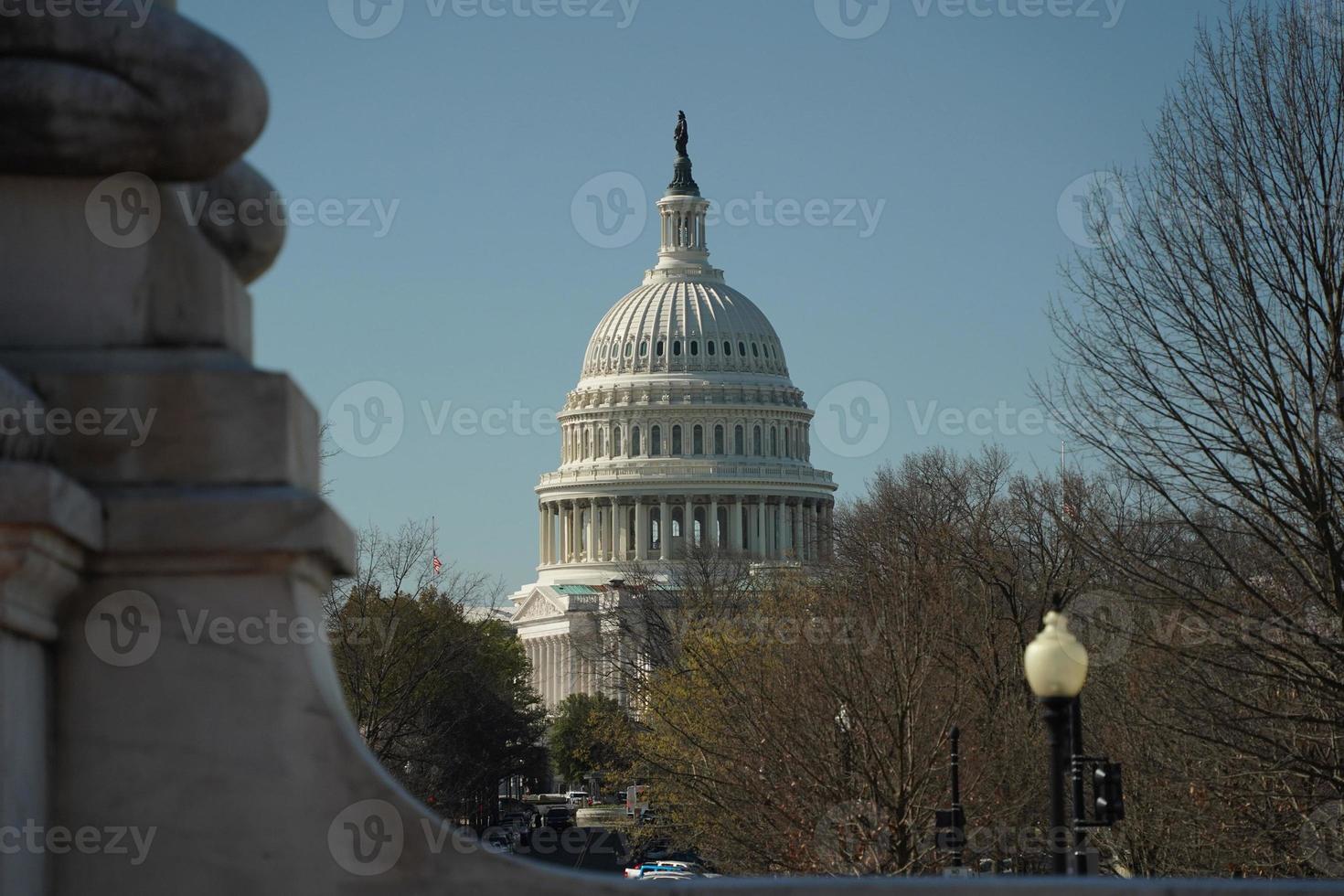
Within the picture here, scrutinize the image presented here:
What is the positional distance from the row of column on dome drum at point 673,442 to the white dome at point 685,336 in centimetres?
517

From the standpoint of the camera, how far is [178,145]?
5008 millimetres

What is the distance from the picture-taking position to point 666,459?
16675 cm

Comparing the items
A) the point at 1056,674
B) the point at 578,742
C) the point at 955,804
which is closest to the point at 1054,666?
the point at 1056,674

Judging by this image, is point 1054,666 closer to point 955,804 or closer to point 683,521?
point 955,804

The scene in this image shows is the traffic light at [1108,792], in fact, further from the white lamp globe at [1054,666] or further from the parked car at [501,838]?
the parked car at [501,838]

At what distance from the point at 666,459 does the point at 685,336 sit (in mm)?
11408

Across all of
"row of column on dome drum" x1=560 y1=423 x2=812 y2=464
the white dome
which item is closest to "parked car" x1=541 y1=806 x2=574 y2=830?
"row of column on dome drum" x1=560 y1=423 x2=812 y2=464

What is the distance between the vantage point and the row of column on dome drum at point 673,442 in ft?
552

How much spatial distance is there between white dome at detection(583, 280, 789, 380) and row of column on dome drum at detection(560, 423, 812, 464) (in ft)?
17.0

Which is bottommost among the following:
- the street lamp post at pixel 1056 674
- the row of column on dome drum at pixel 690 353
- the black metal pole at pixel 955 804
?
the black metal pole at pixel 955 804

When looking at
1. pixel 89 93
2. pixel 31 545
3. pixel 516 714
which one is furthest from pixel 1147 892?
pixel 516 714

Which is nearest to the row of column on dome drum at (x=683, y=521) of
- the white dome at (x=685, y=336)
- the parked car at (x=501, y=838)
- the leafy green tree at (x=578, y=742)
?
the white dome at (x=685, y=336)

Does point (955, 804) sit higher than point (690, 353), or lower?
lower

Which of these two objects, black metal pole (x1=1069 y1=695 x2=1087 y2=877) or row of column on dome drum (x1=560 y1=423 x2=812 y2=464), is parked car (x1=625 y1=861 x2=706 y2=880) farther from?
row of column on dome drum (x1=560 y1=423 x2=812 y2=464)
